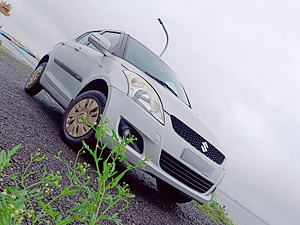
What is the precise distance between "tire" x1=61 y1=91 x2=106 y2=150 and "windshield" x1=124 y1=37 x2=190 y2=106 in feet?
2.68

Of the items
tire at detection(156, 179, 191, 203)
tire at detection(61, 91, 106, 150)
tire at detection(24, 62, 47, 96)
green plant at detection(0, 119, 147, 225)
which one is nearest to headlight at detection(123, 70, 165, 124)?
Answer: tire at detection(61, 91, 106, 150)

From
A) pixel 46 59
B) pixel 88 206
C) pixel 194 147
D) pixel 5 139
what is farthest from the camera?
pixel 46 59

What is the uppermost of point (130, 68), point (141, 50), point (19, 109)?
point (141, 50)

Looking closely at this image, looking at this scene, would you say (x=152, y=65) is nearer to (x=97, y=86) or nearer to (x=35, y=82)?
(x=97, y=86)

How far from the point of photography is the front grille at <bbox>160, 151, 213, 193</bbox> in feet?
9.35

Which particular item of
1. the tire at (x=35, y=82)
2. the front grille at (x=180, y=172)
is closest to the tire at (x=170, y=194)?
the front grille at (x=180, y=172)

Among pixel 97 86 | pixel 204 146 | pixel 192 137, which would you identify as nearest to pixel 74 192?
pixel 192 137

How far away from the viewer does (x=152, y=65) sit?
4.07 m

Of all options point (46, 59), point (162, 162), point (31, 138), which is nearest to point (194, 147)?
point (162, 162)

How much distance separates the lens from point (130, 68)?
3.18 m

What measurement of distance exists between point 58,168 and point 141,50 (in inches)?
88.9

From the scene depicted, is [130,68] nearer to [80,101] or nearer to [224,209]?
[80,101]

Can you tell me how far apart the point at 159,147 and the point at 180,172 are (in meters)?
0.36

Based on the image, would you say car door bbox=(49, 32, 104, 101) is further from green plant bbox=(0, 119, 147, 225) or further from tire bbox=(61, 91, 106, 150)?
green plant bbox=(0, 119, 147, 225)
